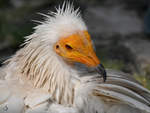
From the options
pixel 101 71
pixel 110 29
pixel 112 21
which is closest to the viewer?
pixel 101 71

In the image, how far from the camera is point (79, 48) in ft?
9.77

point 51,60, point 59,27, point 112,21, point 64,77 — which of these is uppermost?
point 112,21

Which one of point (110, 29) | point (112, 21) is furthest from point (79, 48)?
point (112, 21)

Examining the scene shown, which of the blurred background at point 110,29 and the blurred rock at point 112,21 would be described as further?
the blurred rock at point 112,21

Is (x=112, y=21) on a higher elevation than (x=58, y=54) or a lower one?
higher

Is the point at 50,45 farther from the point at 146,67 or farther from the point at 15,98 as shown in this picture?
the point at 146,67

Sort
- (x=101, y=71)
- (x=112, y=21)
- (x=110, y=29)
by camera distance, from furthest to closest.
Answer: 1. (x=112, y=21)
2. (x=110, y=29)
3. (x=101, y=71)

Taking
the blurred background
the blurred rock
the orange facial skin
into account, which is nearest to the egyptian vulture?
the orange facial skin

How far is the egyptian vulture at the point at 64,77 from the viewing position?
2969mm

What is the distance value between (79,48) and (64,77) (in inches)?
13.5

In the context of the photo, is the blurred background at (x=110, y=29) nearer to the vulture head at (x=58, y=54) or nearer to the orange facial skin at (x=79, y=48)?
the vulture head at (x=58, y=54)

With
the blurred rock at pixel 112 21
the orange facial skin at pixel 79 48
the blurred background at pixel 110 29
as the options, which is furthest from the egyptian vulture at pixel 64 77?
the blurred rock at pixel 112 21

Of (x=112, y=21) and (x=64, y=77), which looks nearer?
(x=64, y=77)

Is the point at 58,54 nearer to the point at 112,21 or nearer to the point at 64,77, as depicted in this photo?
the point at 64,77
